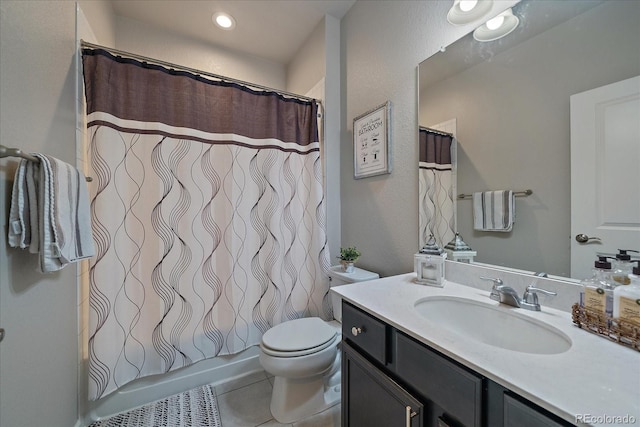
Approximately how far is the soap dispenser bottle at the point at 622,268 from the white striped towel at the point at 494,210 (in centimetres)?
30

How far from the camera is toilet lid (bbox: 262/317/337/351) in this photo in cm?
128

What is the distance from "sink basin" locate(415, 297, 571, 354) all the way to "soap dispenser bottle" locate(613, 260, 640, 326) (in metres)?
0.14

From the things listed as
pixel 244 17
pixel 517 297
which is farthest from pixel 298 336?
pixel 244 17

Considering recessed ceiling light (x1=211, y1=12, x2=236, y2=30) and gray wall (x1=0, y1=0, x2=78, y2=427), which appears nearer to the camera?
gray wall (x1=0, y1=0, x2=78, y2=427)

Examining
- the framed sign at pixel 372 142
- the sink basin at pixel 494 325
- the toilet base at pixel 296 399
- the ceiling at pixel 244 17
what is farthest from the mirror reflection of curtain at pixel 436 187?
the ceiling at pixel 244 17

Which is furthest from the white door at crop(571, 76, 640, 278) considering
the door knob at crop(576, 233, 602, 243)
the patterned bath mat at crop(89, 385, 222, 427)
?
the patterned bath mat at crop(89, 385, 222, 427)

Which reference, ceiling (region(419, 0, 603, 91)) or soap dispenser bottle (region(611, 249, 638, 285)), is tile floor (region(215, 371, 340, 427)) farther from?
ceiling (region(419, 0, 603, 91))

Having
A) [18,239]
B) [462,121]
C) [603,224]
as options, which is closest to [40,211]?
[18,239]

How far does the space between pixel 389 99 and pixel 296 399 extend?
185 centimetres

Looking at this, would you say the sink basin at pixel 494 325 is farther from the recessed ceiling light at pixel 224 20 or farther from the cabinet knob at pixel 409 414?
the recessed ceiling light at pixel 224 20

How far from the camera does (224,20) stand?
194 centimetres

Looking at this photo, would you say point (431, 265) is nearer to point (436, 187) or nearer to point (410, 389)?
point (436, 187)

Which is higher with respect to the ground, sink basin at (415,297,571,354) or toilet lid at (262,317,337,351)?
sink basin at (415,297,571,354)

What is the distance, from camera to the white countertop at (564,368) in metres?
0.42
